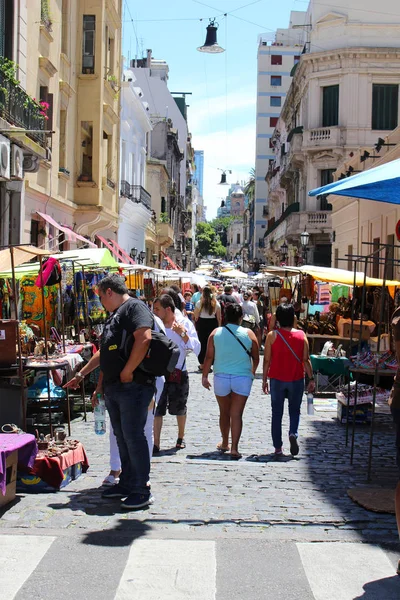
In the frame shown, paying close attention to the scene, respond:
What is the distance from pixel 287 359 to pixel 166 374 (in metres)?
2.23

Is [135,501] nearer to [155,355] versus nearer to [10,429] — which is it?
[155,355]

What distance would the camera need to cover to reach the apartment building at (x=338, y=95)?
35875 mm

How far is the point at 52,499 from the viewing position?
6531 mm

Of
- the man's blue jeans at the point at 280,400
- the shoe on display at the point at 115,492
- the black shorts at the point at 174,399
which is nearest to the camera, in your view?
the shoe on display at the point at 115,492

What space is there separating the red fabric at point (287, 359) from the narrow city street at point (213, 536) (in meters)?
0.89

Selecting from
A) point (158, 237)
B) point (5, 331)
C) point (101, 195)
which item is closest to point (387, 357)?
point (5, 331)

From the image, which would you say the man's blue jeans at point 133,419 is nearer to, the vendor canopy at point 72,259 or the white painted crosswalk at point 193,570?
the white painted crosswalk at point 193,570

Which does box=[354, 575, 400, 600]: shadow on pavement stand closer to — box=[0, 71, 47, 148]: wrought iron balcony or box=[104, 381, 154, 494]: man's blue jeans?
box=[104, 381, 154, 494]: man's blue jeans

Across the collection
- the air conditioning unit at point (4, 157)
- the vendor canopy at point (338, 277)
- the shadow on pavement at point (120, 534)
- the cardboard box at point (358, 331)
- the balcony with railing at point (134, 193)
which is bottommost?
the shadow on pavement at point (120, 534)

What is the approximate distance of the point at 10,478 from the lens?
6305 millimetres

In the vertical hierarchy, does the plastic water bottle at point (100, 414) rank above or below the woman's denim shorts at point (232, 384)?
below

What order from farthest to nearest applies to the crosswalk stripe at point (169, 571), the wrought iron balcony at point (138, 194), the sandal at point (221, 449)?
1. the wrought iron balcony at point (138, 194)
2. the sandal at point (221, 449)
3. the crosswalk stripe at point (169, 571)

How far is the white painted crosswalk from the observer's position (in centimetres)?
455

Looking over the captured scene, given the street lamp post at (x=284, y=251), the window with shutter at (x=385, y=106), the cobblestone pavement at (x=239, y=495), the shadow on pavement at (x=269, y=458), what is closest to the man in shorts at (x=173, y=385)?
the cobblestone pavement at (x=239, y=495)
